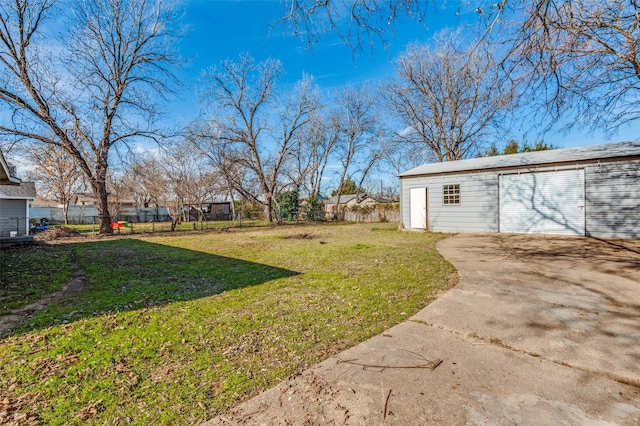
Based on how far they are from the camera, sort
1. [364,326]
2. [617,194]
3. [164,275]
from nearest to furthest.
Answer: [364,326] → [164,275] → [617,194]

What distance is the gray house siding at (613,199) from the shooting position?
8.96 m

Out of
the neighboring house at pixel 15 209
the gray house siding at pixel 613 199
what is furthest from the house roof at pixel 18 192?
the gray house siding at pixel 613 199

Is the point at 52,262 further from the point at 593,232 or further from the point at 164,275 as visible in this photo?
the point at 593,232

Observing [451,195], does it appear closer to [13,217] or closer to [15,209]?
[13,217]

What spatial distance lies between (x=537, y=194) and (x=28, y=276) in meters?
14.7

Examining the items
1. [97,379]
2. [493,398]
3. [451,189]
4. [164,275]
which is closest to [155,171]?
[164,275]

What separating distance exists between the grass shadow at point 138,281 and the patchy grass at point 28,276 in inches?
10.5

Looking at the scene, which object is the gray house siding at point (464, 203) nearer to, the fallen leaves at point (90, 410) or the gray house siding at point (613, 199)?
the gray house siding at point (613, 199)

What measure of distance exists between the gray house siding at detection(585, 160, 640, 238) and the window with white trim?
4114 mm

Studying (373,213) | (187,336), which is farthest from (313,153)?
(187,336)

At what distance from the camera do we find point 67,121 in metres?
13.4

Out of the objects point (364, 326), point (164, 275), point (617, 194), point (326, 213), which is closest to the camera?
point (364, 326)

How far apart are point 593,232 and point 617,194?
1330 millimetres

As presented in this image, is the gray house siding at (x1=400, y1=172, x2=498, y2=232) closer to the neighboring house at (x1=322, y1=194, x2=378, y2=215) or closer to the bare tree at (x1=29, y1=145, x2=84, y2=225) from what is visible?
the neighboring house at (x1=322, y1=194, x2=378, y2=215)
